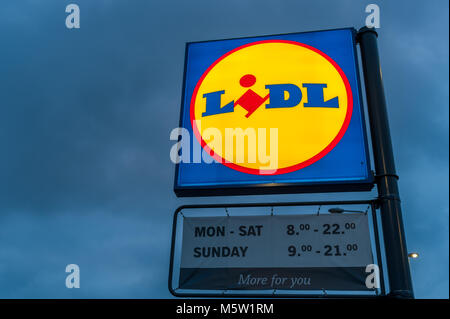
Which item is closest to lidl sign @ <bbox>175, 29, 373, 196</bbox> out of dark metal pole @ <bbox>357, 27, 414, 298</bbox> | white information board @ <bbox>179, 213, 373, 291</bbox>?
dark metal pole @ <bbox>357, 27, 414, 298</bbox>

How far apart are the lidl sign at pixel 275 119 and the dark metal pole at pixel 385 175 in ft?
0.55

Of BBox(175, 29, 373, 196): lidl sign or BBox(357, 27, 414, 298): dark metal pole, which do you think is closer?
BBox(357, 27, 414, 298): dark metal pole

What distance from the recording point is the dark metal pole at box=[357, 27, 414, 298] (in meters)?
3.26

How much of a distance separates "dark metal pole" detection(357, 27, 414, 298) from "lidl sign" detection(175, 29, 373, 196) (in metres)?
0.17

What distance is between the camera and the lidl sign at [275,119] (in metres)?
4.05

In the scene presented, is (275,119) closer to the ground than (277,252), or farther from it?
farther from it

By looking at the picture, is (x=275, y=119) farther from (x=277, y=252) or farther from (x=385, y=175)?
(x=277, y=252)

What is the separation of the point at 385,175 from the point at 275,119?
1323 millimetres

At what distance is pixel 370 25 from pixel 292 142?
175cm

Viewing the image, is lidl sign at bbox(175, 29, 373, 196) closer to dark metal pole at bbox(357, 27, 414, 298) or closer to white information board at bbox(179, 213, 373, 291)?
dark metal pole at bbox(357, 27, 414, 298)

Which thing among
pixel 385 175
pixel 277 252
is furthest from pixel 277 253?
pixel 385 175

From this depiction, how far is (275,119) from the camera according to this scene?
4.31 meters

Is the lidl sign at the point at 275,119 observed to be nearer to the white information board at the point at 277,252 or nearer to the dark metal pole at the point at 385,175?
the dark metal pole at the point at 385,175

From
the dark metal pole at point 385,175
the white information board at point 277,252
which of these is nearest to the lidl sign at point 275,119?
the dark metal pole at point 385,175
